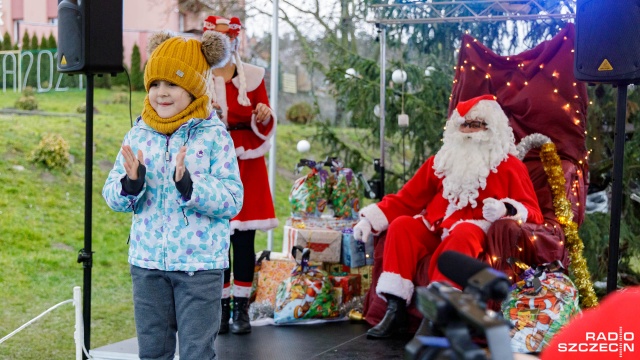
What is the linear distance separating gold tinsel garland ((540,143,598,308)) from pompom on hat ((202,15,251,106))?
5.80ft

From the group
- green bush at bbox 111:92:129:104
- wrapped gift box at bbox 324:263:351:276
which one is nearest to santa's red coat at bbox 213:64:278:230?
wrapped gift box at bbox 324:263:351:276

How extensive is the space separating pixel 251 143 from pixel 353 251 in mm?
1131

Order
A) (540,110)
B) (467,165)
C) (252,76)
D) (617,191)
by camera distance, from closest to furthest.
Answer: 1. (617,191)
2. (252,76)
3. (467,165)
4. (540,110)

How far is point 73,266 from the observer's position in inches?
291

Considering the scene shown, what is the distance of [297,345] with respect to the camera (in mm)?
4426

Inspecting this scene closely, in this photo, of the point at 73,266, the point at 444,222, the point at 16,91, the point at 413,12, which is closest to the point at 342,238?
the point at 444,222

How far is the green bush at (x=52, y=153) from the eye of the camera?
783 centimetres

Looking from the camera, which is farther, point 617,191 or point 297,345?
point 297,345

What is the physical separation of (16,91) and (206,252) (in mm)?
5234

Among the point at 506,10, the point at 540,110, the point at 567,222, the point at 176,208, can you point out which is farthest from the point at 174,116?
the point at 506,10

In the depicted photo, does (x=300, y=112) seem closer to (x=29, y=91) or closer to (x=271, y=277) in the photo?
(x=29, y=91)

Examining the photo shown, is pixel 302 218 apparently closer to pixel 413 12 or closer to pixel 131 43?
pixel 413 12

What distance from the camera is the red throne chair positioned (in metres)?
4.65

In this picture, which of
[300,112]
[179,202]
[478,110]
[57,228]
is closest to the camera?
[179,202]
